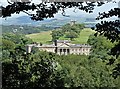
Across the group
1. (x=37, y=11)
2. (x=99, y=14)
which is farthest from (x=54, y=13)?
(x=99, y=14)

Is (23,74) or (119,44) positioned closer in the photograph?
(119,44)

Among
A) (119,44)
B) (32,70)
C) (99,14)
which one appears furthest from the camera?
(32,70)

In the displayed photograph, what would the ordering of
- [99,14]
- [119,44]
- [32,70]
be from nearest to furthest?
[119,44] < [99,14] < [32,70]

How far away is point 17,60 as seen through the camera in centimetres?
385

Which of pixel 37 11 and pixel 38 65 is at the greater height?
pixel 37 11

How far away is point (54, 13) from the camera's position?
12.0ft

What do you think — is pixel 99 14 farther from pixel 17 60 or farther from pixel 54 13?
pixel 17 60

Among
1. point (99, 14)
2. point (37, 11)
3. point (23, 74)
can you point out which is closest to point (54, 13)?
point (37, 11)

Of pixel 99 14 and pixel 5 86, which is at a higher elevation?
pixel 99 14

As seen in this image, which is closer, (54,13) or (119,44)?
(119,44)

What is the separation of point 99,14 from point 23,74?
1.06m

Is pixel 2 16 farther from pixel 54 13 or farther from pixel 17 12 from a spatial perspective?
pixel 54 13

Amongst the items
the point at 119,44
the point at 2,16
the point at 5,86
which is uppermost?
the point at 2,16

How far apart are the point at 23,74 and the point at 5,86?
0.86 ft
